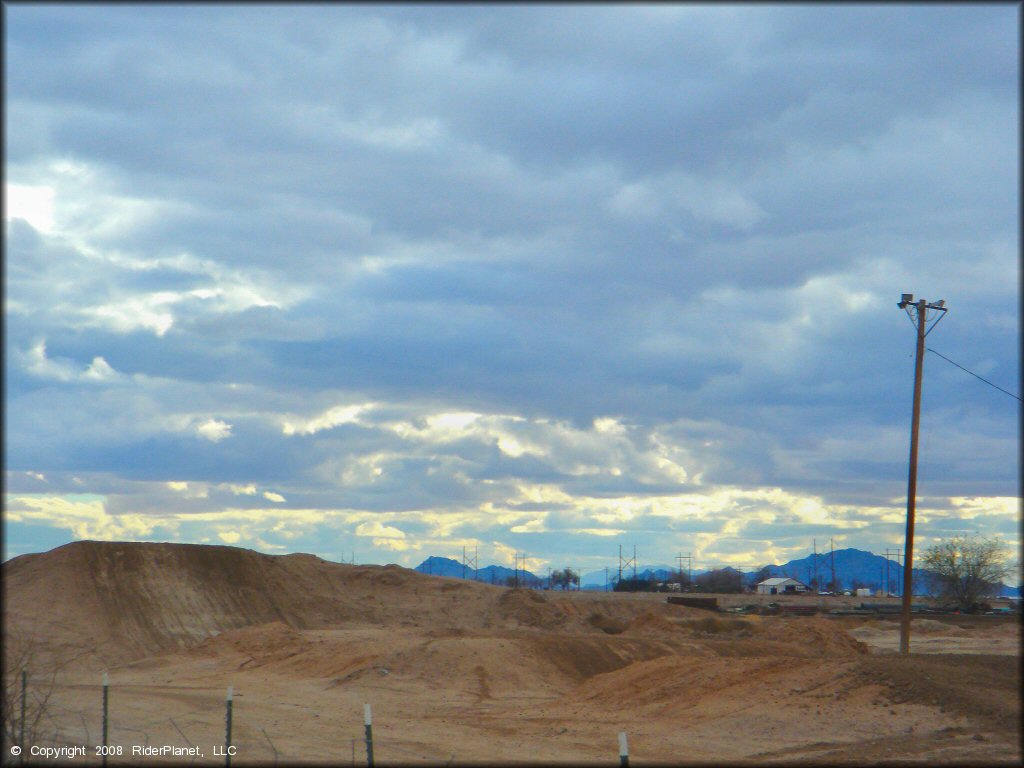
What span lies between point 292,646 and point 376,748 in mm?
28845

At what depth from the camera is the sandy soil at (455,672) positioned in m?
24.7

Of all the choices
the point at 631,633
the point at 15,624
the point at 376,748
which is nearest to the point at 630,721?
the point at 376,748

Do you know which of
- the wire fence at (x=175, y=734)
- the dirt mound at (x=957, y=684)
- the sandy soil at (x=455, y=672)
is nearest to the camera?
the wire fence at (x=175, y=734)

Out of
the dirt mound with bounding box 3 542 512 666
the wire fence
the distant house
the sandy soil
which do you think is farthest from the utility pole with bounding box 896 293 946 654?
the distant house

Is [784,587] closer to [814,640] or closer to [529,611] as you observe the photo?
[529,611]

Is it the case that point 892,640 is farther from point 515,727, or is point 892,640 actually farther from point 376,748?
point 376,748

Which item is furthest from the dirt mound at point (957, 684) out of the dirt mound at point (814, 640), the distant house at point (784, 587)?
the distant house at point (784, 587)

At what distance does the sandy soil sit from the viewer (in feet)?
81.1

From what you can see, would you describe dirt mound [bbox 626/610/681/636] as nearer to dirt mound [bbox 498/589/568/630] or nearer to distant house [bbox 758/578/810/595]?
dirt mound [bbox 498/589/568/630]

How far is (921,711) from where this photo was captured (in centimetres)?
2542

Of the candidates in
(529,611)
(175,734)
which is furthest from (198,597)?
(175,734)

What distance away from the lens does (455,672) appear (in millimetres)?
43500

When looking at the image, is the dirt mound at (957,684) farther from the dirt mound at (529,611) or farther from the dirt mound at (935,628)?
the dirt mound at (529,611)

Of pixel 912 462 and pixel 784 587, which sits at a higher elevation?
pixel 912 462
